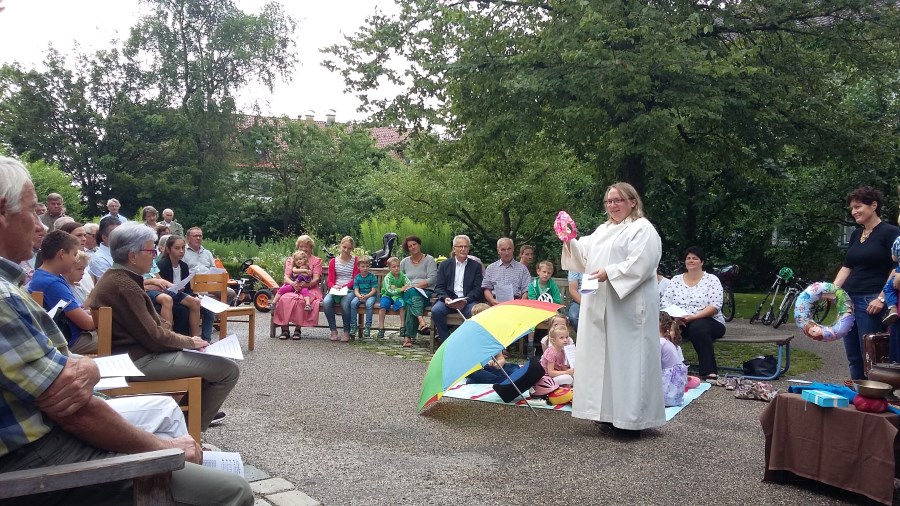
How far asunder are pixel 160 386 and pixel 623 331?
3.40 metres

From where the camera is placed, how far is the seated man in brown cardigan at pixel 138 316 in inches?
174

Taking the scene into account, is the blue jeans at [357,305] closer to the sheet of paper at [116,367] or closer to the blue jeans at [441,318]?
the blue jeans at [441,318]

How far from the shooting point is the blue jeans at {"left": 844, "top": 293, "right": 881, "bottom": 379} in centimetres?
650

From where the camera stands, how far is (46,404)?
2.25m

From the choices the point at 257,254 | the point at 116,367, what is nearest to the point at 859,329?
the point at 116,367

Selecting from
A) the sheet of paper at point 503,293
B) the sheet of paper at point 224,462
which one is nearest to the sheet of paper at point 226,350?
the sheet of paper at point 224,462

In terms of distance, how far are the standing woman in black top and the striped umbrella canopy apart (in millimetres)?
2813

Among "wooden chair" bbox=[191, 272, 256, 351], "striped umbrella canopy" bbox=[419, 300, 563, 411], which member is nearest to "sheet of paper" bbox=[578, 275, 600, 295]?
"striped umbrella canopy" bbox=[419, 300, 563, 411]

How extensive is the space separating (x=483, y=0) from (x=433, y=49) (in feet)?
3.64

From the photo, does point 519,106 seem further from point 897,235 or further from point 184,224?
point 184,224

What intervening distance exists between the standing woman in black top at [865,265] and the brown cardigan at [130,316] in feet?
18.3

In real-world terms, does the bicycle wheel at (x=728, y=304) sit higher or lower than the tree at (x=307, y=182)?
lower

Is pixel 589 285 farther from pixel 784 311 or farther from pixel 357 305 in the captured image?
pixel 784 311

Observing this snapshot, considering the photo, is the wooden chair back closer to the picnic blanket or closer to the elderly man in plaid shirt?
the elderly man in plaid shirt
